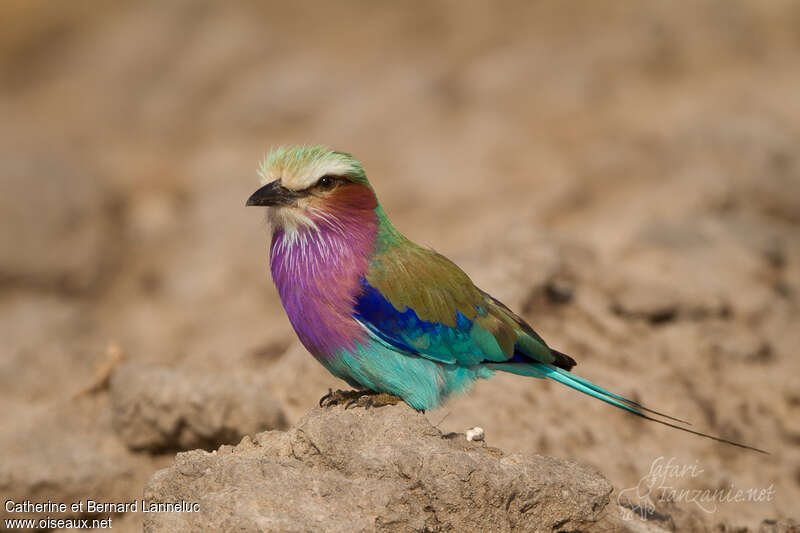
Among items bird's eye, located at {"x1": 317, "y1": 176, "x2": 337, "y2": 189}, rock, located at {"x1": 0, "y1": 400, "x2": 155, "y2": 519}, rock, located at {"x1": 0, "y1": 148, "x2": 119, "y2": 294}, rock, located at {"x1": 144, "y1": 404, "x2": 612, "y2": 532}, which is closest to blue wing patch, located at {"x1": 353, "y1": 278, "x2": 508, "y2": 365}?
rock, located at {"x1": 144, "y1": 404, "x2": 612, "y2": 532}

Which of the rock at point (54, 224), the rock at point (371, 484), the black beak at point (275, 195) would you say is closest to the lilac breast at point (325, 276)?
the black beak at point (275, 195)

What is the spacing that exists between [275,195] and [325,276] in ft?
1.34

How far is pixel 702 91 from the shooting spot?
11328 mm

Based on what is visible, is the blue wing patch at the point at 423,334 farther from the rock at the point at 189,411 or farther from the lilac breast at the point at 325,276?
the rock at the point at 189,411

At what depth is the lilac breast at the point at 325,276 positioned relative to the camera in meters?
4.01

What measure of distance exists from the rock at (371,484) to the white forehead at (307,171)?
97cm

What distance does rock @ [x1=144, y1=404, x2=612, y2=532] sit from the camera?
3.35m

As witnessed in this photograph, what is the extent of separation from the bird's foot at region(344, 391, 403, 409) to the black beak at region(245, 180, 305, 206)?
887 millimetres

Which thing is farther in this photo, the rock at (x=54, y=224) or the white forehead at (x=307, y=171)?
the rock at (x=54, y=224)

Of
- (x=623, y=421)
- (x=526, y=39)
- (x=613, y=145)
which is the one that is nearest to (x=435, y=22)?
(x=526, y=39)

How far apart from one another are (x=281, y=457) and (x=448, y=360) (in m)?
0.87

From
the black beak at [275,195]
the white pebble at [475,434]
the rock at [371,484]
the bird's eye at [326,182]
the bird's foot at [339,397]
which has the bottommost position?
the rock at [371,484]

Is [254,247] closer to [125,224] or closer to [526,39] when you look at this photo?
[125,224]

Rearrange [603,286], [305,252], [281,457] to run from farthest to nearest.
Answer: [603,286] < [305,252] < [281,457]
